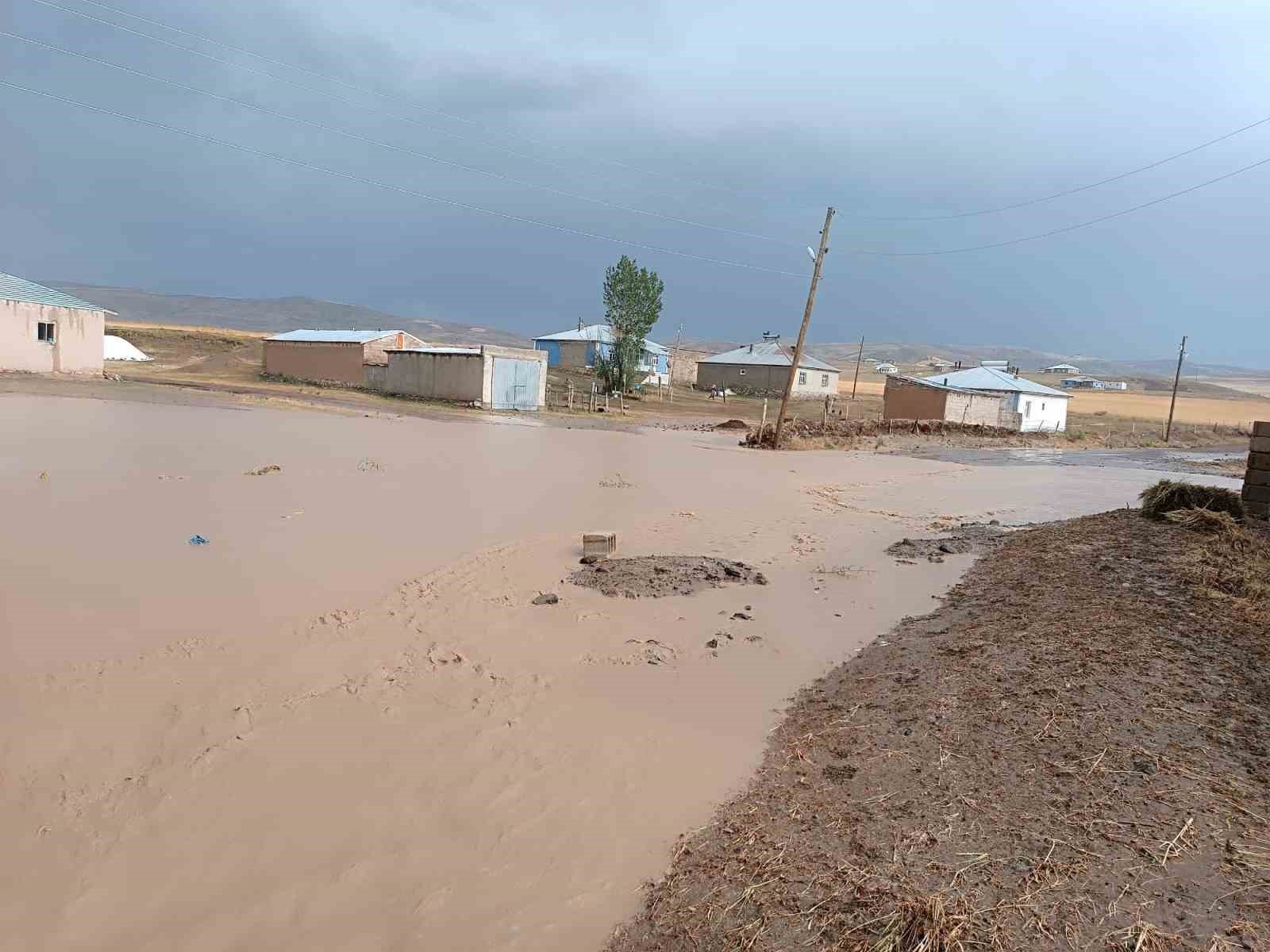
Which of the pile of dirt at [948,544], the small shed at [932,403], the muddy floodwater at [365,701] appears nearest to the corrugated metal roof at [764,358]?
the small shed at [932,403]

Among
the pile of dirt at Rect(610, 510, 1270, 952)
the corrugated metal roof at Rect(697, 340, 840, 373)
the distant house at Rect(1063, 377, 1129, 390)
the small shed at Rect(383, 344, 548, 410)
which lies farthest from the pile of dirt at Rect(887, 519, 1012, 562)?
the distant house at Rect(1063, 377, 1129, 390)

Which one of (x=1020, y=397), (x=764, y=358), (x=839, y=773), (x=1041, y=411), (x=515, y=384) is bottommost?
(x=839, y=773)

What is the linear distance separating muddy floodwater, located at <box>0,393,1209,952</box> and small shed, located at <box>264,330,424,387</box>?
117 feet

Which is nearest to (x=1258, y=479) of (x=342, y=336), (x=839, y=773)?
(x=839, y=773)

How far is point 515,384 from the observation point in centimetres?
4169

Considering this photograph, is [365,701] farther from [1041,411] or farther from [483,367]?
[1041,411]

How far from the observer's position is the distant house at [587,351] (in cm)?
6944

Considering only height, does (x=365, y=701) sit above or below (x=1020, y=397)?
below

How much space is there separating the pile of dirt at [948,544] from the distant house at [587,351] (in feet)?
180

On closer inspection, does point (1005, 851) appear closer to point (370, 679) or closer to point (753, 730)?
point (753, 730)

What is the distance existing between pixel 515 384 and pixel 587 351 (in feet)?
101

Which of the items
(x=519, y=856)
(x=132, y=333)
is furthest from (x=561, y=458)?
(x=132, y=333)

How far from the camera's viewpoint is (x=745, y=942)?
3180mm

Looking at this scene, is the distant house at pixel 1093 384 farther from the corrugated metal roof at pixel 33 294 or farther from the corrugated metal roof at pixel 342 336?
the corrugated metal roof at pixel 33 294
